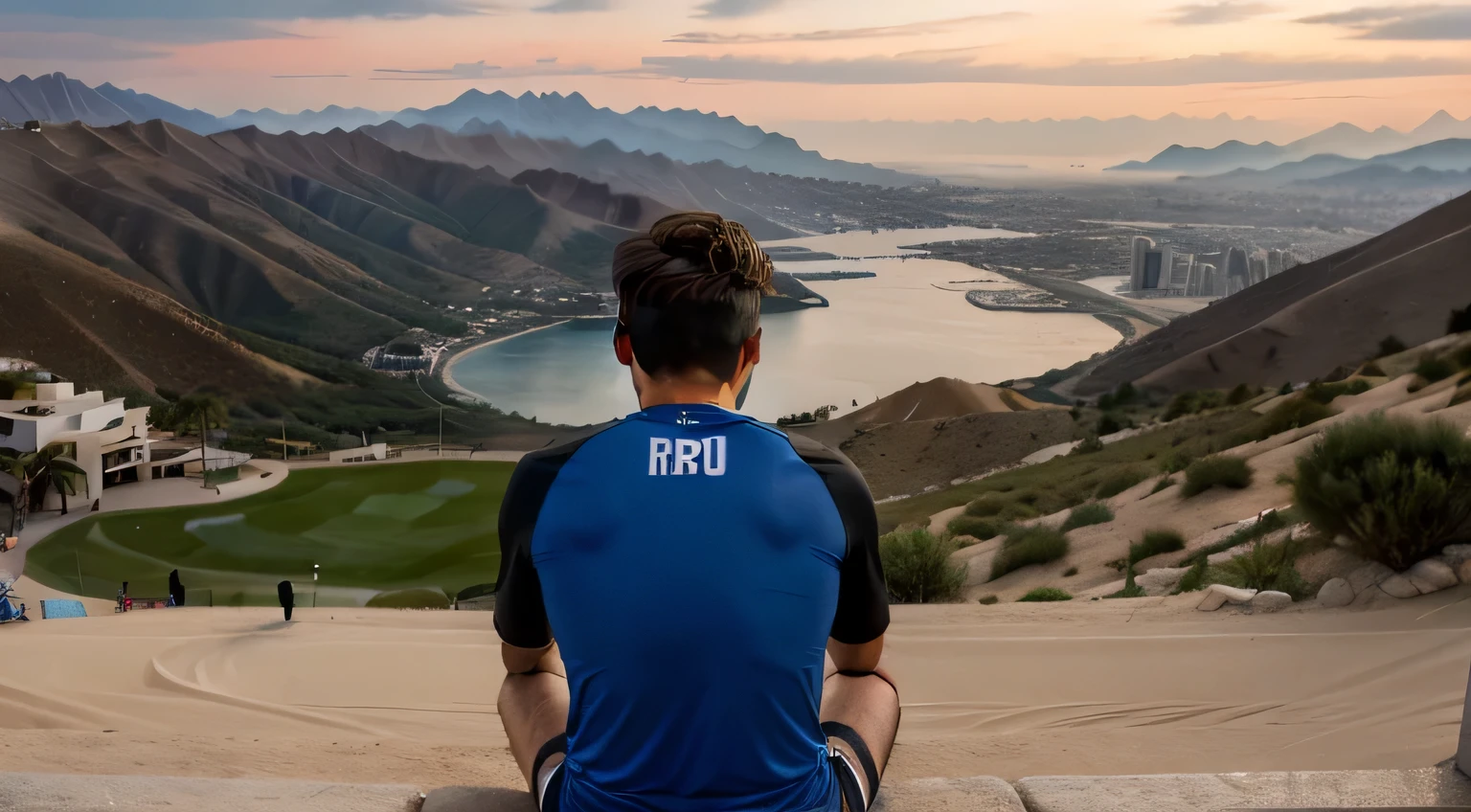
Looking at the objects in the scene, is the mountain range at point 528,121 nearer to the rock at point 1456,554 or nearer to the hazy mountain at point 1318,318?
the hazy mountain at point 1318,318

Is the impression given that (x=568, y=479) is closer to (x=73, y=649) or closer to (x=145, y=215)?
(x=73, y=649)

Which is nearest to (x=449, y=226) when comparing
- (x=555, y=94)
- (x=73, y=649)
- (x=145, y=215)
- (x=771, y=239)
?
(x=555, y=94)

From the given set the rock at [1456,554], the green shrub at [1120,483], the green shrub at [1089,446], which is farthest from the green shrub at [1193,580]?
the green shrub at [1089,446]

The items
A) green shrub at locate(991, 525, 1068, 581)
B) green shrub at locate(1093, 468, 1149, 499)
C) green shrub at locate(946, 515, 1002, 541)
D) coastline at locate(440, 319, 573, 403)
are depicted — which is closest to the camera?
green shrub at locate(991, 525, 1068, 581)

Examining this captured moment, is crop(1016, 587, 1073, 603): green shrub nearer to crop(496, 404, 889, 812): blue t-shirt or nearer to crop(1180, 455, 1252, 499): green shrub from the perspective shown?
crop(1180, 455, 1252, 499): green shrub

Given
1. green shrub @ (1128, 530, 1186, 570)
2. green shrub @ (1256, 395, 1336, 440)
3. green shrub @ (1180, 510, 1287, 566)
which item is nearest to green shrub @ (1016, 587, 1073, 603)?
green shrub @ (1128, 530, 1186, 570)

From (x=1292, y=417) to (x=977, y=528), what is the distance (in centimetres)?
472

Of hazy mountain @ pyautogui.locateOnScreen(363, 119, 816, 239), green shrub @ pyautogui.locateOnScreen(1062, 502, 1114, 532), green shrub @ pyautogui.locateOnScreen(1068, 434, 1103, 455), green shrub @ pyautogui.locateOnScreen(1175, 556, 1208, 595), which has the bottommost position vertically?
green shrub @ pyautogui.locateOnScreen(1068, 434, 1103, 455)

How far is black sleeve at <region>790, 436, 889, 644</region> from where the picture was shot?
123 centimetres

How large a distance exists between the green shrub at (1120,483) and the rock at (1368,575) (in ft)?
26.8

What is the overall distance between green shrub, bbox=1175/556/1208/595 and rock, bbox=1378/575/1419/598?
4.30 ft

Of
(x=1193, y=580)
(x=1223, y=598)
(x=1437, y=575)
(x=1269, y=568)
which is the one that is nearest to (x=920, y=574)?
(x=1193, y=580)

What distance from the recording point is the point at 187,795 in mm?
1632

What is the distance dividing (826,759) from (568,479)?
1.54ft
